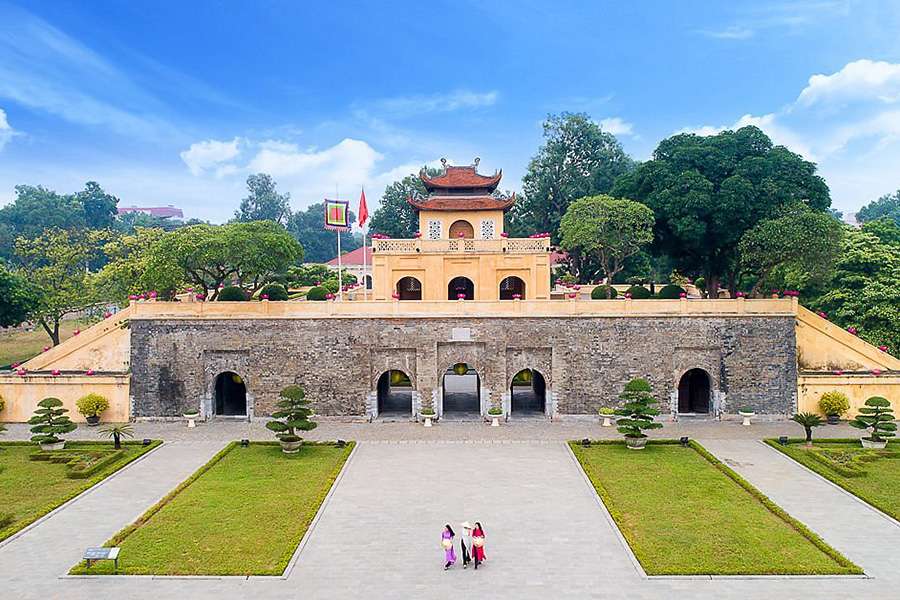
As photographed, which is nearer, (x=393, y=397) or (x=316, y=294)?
(x=393, y=397)

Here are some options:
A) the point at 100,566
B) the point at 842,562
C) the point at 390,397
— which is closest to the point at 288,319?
the point at 390,397

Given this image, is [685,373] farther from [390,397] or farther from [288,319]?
[288,319]

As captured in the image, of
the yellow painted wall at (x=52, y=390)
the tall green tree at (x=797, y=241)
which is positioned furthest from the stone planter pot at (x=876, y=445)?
the yellow painted wall at (x=52, y=390)

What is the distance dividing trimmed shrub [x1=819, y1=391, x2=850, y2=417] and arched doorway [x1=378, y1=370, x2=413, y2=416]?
17972mm

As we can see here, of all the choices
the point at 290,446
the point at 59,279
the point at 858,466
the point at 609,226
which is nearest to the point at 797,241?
the point at 609,226

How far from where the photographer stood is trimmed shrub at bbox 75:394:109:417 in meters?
27.5

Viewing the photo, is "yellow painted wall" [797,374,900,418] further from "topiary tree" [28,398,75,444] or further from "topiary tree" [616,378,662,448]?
"topiary tree" [28,398,75,444]

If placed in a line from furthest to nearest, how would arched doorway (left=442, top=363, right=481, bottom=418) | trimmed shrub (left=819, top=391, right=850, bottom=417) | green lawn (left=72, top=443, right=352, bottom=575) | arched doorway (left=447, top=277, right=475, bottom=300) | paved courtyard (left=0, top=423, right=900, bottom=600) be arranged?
arched doorway (left=447, top=277, right=475, bottom=300) → arched doorway (left=442, top=363, right=481, bottom=418) → trimmed shrub (left=819, top=391, right=850, bottom=417) → green lawn (left=72, top=443, right=352, bottom=575) → paved courtyard (left=0, top=423, right=900, bottom=600)

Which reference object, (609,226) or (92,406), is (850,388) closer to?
(609,226)

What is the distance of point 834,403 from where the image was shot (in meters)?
27.0

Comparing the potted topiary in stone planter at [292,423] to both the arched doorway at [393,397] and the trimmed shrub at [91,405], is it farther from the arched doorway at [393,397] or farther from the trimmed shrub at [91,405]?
the trimmed shrub at [91,405]

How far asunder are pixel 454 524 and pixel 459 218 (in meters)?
20.9

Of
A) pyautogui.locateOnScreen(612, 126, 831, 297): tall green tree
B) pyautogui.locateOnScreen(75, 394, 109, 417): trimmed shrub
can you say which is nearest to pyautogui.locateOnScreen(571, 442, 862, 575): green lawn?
→ pyautogui.locateOnScreen(612, 126, 831, 297): tall green tree

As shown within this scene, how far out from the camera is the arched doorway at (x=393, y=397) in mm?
30359
